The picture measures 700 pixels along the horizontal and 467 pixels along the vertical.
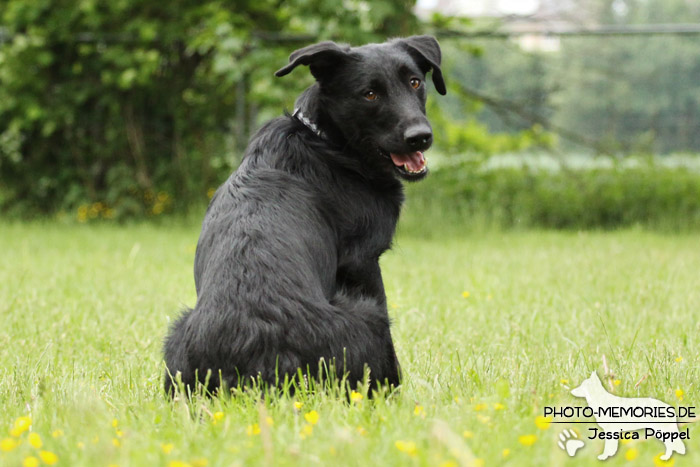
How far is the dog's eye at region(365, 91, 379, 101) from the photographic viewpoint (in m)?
3.26

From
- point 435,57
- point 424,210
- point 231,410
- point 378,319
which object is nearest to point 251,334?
point 231,410

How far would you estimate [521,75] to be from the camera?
9.38 meters

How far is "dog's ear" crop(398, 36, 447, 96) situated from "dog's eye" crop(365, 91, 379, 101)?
1.39 feet

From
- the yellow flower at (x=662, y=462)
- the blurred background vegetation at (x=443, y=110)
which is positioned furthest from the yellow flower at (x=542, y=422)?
the blurred background vegetation at (x=443, y=110)

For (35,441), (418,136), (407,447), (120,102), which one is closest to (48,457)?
(35,441)

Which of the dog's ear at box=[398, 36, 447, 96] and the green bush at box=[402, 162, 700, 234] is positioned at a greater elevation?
the dog's ear at box=[398, 36, 447, 96]

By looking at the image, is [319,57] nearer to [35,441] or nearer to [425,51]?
[425,51]

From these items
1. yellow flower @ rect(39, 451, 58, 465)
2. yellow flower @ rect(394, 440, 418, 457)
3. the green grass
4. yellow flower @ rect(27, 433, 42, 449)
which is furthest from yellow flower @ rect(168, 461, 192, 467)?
yellow flower @ rect(394, 440, 418, 457)

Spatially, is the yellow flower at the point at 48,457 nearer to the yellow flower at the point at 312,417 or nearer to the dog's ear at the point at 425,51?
the yellow flower at the point at 312,417

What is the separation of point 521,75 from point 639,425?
7749mm

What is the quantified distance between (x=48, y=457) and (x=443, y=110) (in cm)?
784

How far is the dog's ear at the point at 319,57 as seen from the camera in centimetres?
312

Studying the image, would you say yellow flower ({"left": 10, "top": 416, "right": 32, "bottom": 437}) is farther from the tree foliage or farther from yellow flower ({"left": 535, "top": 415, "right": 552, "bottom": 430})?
the tree foliage

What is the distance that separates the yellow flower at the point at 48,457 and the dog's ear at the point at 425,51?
2.41m
